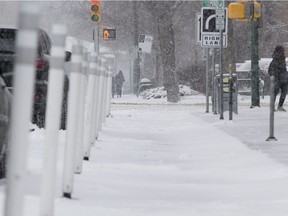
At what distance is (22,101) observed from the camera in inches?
108

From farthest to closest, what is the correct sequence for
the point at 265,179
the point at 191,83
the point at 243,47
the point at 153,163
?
the point at 243,47 < the point at 191,83 < the point at 153,163 < the point at 265,179

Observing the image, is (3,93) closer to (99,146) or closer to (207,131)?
(99,146)

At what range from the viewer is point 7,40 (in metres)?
11.6

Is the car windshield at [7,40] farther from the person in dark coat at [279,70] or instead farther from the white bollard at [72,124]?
the person in dark coat at [279,70]

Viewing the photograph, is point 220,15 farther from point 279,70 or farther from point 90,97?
point 90,97

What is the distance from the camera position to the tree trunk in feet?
111

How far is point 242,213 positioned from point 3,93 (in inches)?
72.1

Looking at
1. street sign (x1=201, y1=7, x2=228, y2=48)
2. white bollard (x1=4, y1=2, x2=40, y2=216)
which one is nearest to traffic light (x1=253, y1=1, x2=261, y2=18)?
street sign (x1=201, y1=7, x2=228, y2=48)

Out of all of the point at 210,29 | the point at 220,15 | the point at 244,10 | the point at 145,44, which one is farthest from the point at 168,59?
the point at 220,15

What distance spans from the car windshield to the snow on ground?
1636 millimetres

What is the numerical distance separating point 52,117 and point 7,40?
7.45m

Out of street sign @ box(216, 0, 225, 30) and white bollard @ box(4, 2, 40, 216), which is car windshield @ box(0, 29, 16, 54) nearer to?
street sign @ box(216, 0, 225, 30)

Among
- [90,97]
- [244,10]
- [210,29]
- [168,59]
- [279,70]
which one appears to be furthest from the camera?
[168,59]

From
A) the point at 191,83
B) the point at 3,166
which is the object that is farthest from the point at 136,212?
the point at 191,83
